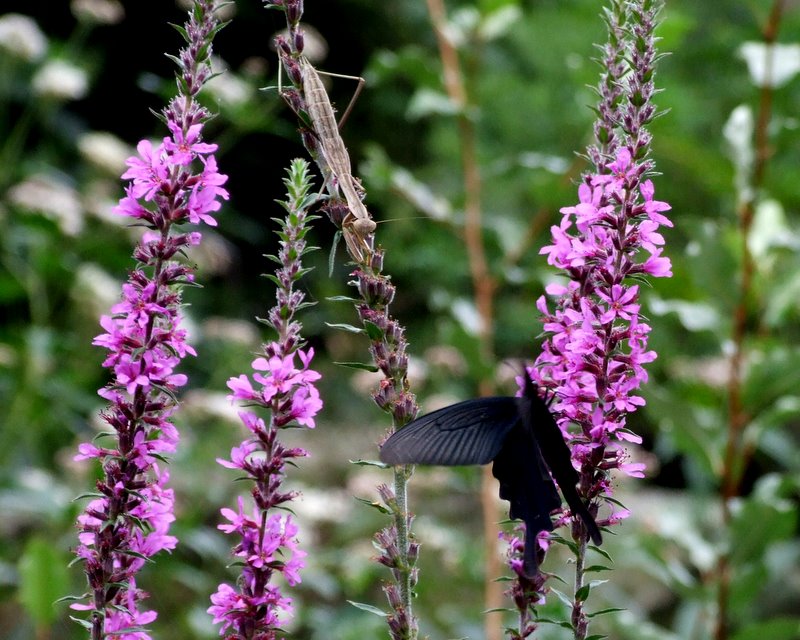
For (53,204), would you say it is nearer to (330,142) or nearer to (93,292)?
(93,292)

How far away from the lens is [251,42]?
8.66 meters

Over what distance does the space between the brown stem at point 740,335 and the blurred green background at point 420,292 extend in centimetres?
2

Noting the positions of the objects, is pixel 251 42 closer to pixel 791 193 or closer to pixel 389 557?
pixel 791 193

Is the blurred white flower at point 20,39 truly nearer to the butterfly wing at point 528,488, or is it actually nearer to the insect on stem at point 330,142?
the insect on stem at point 330,142

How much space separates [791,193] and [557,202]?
108 cm

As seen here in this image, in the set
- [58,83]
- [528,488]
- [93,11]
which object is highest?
[93,11]

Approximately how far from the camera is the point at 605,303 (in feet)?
5.37

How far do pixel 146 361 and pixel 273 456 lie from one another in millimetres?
268

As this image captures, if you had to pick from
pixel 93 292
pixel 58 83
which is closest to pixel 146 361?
pixel 93 292

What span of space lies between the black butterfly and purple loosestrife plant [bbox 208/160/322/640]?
0.19m

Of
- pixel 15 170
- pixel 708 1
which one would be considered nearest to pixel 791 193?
pixel 15 170

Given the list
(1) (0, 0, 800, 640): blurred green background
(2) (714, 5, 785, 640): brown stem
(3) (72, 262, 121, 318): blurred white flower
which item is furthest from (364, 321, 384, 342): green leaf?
(3) (72, 262, 121, 318): blurred white flower

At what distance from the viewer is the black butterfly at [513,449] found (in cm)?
144

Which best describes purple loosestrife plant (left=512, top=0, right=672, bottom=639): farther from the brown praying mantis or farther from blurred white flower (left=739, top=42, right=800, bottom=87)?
blurred white flower (left=739, top=42, right=800, bottom=87)
